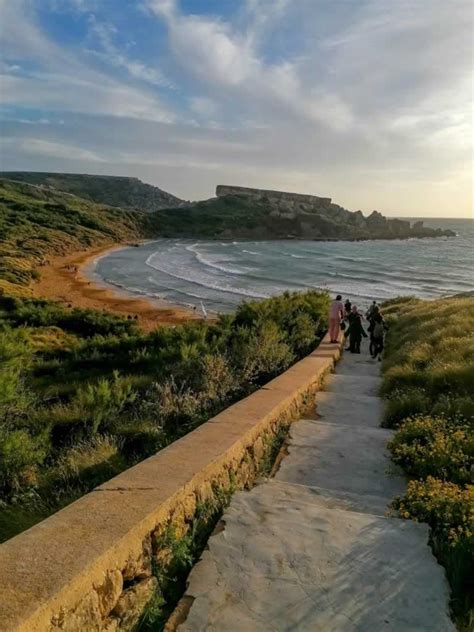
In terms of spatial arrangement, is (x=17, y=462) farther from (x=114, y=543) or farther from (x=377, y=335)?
(x=377, y=335)

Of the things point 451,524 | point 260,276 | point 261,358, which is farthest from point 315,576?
point 260,276

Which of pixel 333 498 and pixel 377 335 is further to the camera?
pixel 377 335

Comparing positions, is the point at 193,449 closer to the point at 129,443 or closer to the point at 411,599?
the point at 129,443

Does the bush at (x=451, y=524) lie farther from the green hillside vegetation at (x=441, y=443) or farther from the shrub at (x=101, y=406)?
the shrub at (x=101, y=406)

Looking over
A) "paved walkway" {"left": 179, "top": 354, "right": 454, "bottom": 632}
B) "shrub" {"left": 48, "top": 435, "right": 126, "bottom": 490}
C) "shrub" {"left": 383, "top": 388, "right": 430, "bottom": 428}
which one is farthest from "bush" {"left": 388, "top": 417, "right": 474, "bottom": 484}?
"shrub" {"left": 48, "top": 435, "right": 126, "bottom": 490}

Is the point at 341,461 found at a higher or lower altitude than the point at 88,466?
higher

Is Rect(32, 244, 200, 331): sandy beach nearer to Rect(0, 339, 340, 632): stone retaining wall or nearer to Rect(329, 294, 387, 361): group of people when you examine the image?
Rect(329, 294, 387, 361): group of people

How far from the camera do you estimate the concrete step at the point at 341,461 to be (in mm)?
4543

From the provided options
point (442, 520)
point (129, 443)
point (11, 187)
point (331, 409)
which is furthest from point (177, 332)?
point (11, 187)

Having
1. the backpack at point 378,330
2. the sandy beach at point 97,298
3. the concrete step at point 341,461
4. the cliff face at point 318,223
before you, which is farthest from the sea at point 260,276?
the cliff face at point 318,223

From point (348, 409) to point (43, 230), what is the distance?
236ft

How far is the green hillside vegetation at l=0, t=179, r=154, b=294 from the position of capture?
44.3 m

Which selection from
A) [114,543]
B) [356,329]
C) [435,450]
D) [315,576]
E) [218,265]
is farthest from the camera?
[218,265]

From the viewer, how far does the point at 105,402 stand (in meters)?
6.66
